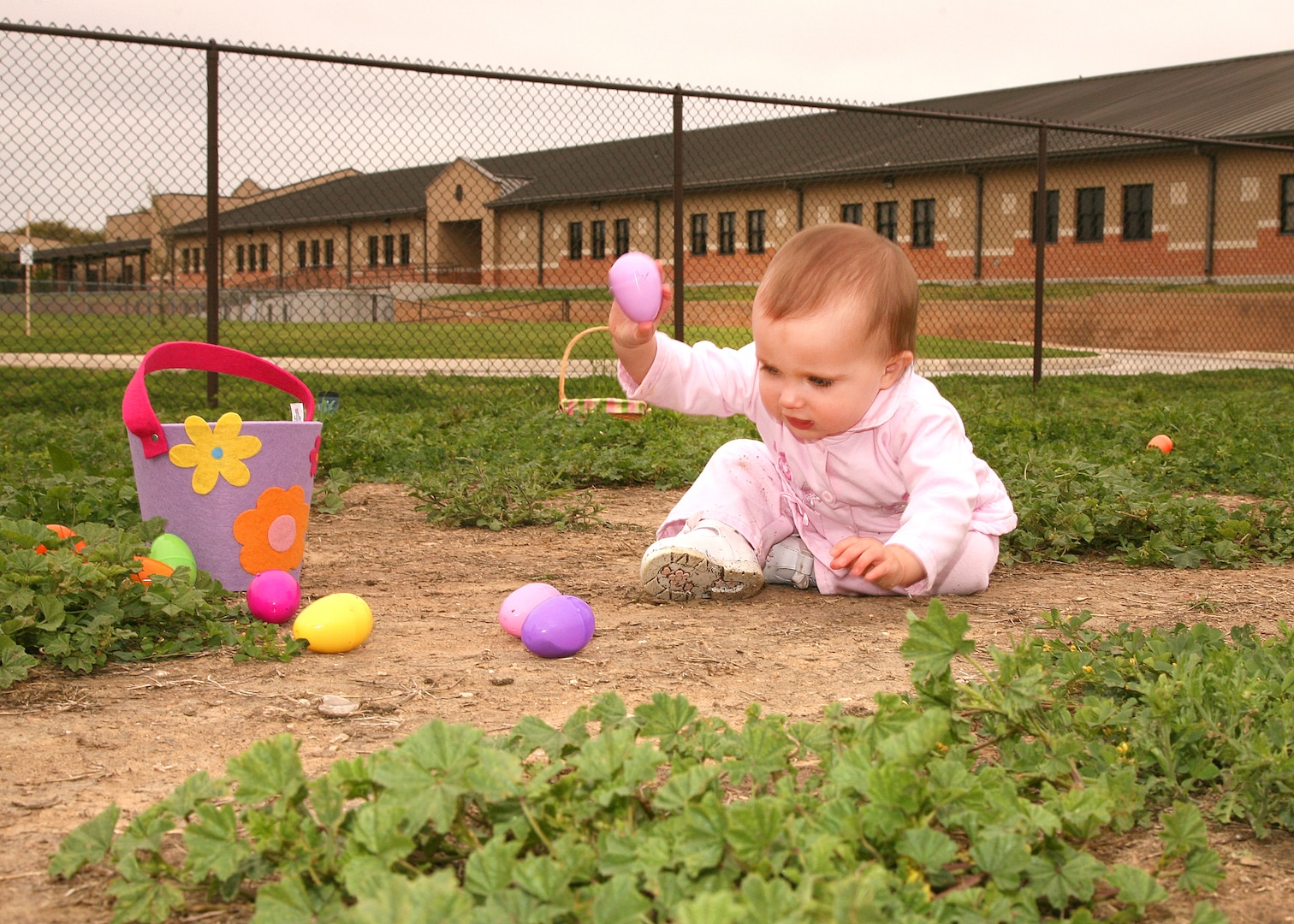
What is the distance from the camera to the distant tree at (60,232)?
8692mm

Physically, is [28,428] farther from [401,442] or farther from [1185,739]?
[1185,739]

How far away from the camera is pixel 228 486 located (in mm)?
2943

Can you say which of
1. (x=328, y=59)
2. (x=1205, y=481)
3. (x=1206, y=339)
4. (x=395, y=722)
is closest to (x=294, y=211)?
(x=328, y=59)

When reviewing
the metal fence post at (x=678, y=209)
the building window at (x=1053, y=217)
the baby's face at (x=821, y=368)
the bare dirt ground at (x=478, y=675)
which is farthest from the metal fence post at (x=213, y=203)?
the building window at (x=1053, y=217)

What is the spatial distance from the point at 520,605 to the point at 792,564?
952 millimetres

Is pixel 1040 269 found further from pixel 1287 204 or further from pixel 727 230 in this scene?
pixel 1287 204

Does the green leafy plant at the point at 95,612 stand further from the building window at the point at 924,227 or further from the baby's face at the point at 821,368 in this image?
the building window at the point at 924,227

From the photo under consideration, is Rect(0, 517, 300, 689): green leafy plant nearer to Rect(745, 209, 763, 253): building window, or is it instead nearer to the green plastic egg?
the green plastic egg

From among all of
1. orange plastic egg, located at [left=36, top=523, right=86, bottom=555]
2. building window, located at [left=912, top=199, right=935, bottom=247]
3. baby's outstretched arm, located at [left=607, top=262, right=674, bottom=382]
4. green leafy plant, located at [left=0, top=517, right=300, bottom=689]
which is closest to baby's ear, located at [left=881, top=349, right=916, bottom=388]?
baby's outstretched arm, located at [left=607, top=262, right=674, bottom=382]

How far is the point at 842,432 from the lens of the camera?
9.44 ft

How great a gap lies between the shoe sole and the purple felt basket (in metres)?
0.97

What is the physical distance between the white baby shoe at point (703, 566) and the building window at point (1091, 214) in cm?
2684

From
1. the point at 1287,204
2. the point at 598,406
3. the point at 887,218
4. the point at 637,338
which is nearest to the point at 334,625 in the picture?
the point at 637,338

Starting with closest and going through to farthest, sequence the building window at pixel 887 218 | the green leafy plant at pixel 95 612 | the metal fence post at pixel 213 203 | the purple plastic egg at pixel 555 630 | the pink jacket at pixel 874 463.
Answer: the green leafy plant at pixel 95 612 → the purple plastic egg at pixel 555 630 → the pink jacket at pixel 874 463 → the metal fence post at pixel 213 203 → the building window at pixel 887 218
